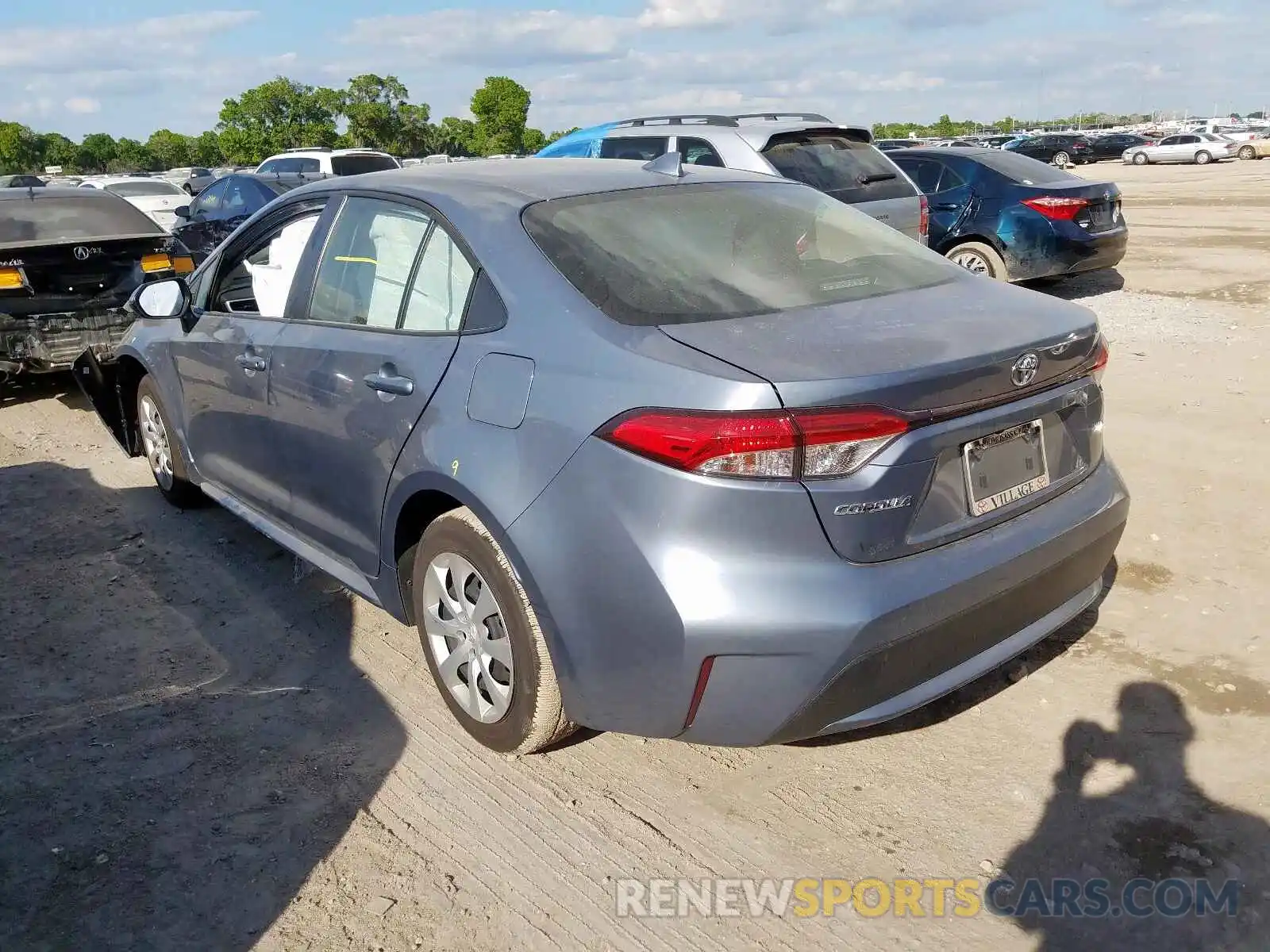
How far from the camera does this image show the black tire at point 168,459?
517cm

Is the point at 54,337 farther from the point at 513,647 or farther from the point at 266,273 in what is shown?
the point at 513,647

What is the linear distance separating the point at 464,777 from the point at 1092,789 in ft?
5.86

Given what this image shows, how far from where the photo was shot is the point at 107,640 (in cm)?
408

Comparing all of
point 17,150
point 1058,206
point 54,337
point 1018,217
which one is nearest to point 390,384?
point 54,337

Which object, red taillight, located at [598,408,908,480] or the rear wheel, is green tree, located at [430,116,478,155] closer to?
the rear wheel

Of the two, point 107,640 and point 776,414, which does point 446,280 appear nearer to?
point 776,414

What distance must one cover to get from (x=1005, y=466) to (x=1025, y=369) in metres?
0.25

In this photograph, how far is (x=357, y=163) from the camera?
58.3 feet

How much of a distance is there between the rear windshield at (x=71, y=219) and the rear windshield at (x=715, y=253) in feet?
19.6

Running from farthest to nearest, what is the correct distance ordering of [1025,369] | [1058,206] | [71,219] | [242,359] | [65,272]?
[1058,206] → [71,219] → [65,272] → [242,359] → [1025,369]

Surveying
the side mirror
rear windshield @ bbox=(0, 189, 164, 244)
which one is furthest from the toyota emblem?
rear windshield @ bbox=(0, 189, 164, 244)

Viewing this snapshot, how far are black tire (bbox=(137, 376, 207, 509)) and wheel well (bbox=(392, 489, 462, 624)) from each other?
2.16 metres

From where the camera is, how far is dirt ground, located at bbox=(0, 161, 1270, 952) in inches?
102

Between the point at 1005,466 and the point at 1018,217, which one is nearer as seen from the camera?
the point at 1005,466
